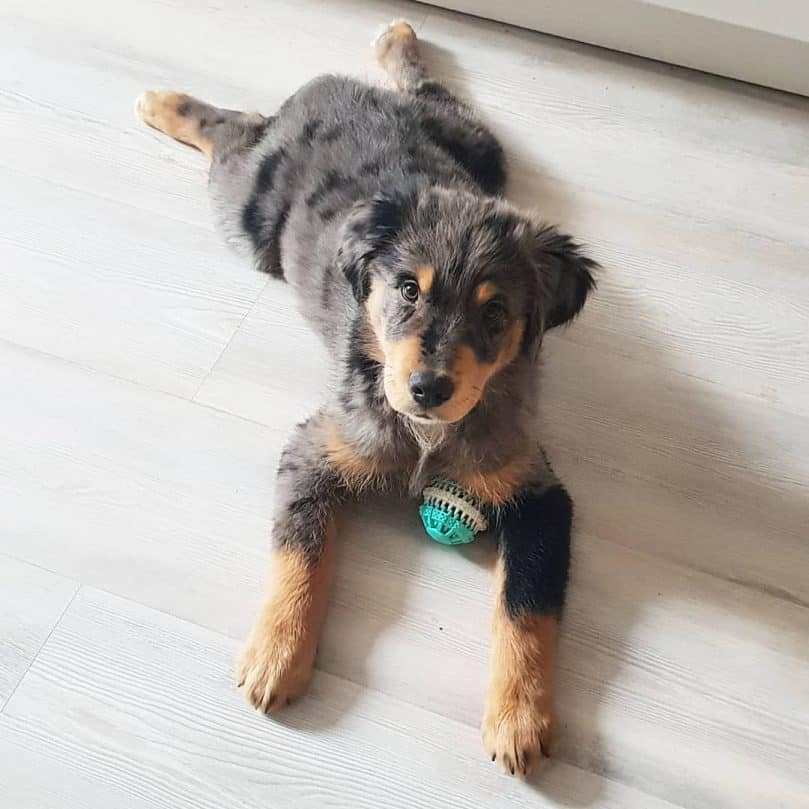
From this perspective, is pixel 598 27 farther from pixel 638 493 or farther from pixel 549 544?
pixel 549 544

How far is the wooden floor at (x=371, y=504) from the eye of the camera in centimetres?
170

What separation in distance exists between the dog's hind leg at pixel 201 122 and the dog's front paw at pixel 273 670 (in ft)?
4.16

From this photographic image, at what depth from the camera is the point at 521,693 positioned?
5.51 ft

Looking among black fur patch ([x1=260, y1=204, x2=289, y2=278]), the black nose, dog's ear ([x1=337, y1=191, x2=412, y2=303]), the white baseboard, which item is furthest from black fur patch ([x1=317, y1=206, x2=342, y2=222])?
the white baseboard

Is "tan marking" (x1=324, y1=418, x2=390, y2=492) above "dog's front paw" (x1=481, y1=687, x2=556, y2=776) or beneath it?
above

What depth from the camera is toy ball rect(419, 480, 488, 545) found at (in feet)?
6.09

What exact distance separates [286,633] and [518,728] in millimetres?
442

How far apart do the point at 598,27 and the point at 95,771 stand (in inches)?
95.0

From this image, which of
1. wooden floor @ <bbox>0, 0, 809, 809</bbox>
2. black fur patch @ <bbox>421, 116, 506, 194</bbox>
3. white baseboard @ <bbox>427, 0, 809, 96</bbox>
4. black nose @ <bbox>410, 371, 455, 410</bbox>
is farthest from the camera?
white baseboard @ <bbox>427, 0, 809, 96</bbox>

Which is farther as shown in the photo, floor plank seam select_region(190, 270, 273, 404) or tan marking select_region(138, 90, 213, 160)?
tan marking select_region(138, 90, 213, 160)

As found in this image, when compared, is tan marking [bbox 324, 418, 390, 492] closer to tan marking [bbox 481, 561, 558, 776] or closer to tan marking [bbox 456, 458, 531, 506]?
tan marking [bbox 456, 458, 531, 506]

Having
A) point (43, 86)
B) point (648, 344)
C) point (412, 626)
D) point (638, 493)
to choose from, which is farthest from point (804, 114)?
point (43, 86)

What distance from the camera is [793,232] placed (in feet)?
8.25

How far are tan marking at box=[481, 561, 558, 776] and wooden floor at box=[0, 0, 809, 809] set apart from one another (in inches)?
1.9
